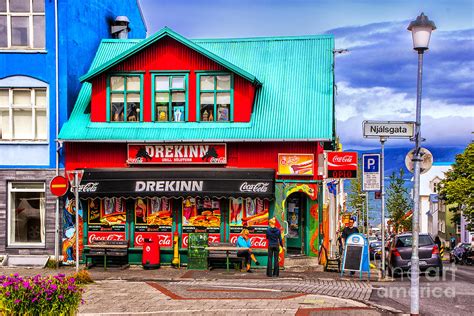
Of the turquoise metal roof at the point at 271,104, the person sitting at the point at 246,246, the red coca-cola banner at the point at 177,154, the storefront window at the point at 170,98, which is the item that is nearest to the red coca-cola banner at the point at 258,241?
the person sitting at the point at 246,246

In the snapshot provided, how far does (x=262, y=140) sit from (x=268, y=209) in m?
2.24

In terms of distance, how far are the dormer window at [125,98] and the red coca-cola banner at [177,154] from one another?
1.15 metres

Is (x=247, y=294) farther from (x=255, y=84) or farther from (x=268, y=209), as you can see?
(x=255, y=84)

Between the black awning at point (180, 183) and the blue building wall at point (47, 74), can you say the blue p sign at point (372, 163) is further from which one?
the blue building wall at point (47, 74)

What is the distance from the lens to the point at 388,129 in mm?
15484

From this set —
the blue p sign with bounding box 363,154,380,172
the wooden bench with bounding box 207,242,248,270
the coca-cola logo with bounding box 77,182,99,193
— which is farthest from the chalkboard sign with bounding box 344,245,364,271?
the coca-cola logo with bounding box 77,182,99,193

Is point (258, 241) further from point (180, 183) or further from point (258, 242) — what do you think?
point (180, 183)

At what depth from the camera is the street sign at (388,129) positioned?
49.6ft

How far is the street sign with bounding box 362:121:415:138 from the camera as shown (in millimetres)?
15125

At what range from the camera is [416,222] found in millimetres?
14281

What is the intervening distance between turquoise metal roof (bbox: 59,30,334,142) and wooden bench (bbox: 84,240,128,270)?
339 cm

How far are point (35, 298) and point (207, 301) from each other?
563 cm

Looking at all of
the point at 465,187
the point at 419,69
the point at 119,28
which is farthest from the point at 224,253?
the point at 465,187

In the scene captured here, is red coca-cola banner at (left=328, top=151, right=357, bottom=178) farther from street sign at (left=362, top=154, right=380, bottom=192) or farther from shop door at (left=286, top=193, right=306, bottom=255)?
shop door at (left=286, top=193, right=306, bottom=255)
